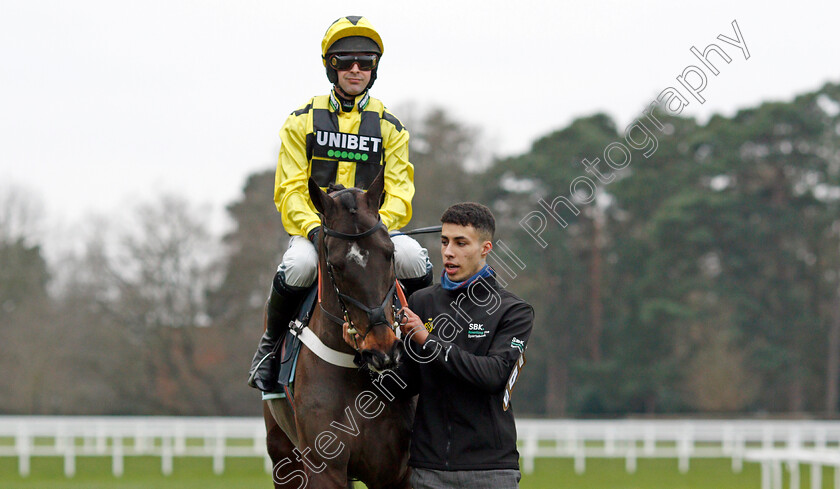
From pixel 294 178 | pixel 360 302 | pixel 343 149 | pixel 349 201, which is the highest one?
pixel 343 149

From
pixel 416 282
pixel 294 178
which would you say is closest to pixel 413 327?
pixel 416 282

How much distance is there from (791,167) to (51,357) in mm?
27497

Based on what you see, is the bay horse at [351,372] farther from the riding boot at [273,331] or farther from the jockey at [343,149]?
the jockey at [343,149]

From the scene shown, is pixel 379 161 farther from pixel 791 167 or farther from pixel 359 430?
pixel 791 167

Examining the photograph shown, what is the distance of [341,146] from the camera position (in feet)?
16.1

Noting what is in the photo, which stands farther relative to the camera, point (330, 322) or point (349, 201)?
point (330, 322)

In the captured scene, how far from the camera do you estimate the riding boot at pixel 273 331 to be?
192 inches

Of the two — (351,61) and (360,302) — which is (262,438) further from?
(360,302)

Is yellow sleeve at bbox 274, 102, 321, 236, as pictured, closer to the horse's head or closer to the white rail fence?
the horse's head

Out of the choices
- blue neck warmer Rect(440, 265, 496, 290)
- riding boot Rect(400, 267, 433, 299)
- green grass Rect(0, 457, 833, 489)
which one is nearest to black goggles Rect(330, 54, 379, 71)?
riding boot Rect(400, 267, 433, 299)

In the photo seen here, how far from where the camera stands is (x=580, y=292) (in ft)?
140

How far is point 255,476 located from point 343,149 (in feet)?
46.3

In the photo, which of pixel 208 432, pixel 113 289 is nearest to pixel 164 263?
pixel 113 289

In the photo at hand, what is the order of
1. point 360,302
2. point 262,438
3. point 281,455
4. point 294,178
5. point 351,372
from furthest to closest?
point 262,438, point 281,455, point 294,178, point 351,372, point 360,302
